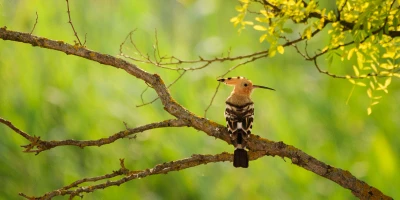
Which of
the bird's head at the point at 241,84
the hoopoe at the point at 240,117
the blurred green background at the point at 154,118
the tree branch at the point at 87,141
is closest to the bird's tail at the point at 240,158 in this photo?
the hoopoe at the point at 240,117

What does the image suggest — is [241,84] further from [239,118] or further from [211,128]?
[211,128]

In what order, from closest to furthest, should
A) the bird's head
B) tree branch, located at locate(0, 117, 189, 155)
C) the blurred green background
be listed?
tree branch, located at locate(0, 117, 189, 155)
the bird's head
the blurred green background

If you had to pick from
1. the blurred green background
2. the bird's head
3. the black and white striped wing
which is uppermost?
the blurred green background

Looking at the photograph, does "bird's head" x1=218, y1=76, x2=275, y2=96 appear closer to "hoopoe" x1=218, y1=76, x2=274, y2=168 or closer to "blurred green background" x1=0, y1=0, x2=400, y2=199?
"hoopoe" x1=218, y1=76, x2=274, y2=168

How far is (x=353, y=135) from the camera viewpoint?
655 cm

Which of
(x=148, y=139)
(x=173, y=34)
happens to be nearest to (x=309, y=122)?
(x=148, y=139)

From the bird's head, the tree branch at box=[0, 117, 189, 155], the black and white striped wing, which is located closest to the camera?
the tree branch at box=[0, 117, 189, 155]

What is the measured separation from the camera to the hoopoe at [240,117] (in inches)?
141

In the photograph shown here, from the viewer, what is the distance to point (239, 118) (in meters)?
3.69

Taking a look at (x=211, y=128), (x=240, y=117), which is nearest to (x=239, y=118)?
(x=240, y=117)

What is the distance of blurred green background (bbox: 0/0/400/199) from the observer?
615 cm

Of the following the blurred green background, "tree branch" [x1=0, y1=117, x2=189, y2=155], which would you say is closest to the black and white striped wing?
"tree branch" [x1=0, y1=117, x2=189, y2=155]

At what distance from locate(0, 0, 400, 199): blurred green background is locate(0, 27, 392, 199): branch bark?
2356 millimetres

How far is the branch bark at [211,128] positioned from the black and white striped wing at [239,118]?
0.05 metres
